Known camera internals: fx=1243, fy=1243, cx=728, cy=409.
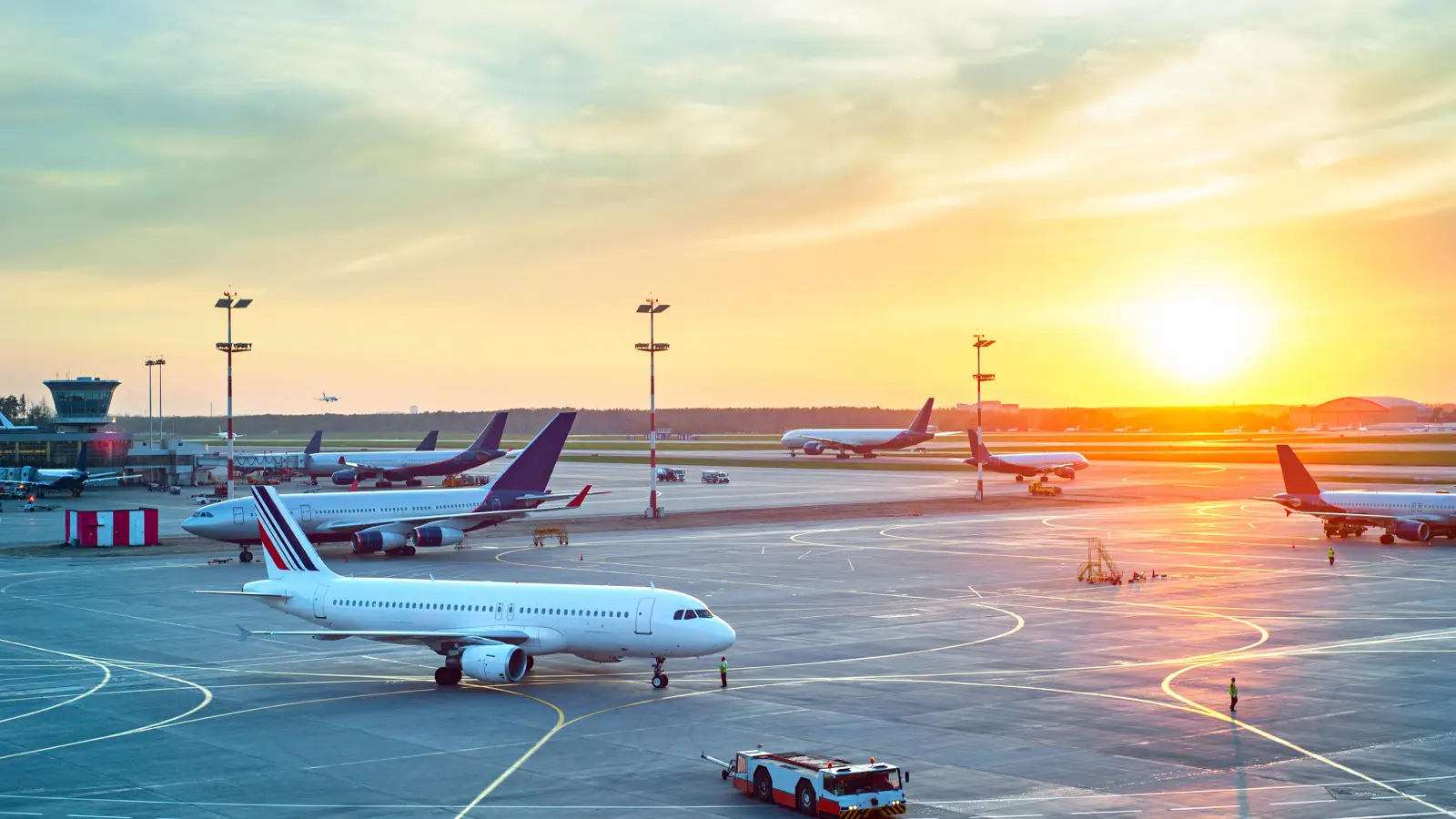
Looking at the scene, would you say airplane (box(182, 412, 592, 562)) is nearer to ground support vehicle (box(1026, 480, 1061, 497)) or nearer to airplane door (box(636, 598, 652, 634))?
airplane door (box(636, 598, 652, 634))

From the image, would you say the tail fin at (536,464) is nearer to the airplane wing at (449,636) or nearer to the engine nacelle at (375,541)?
the engine nacelle at (375,541)

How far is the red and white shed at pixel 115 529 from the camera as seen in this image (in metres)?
90.3

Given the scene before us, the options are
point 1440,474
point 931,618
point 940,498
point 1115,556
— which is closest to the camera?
point 931,618

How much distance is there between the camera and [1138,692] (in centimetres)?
4141

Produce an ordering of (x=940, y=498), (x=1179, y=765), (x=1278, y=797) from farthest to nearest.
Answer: (x=940, y=498) → (x=1179, y=765) → (x=1278, y=797)

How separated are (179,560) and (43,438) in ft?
307

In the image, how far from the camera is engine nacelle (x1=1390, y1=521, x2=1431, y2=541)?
87938 millimetres

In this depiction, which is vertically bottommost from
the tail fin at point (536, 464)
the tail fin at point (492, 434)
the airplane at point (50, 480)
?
the airplane at point (50, 480)

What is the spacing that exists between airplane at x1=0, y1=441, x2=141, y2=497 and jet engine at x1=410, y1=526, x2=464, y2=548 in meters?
75.1

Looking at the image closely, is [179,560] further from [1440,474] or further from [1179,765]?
[1440,474]

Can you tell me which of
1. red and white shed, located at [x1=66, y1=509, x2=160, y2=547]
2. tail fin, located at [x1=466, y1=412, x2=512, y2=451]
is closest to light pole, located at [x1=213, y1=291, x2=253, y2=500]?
red and white shed, located at [x1=66, y1=509, x2=160, y2=547]

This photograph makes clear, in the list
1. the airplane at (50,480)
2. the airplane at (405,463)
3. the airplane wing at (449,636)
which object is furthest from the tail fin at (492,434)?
the airplane wing at (449,636)

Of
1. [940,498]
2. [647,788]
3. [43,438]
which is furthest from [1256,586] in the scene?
[43,438]

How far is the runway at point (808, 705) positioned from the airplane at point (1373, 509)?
17.2 metres
